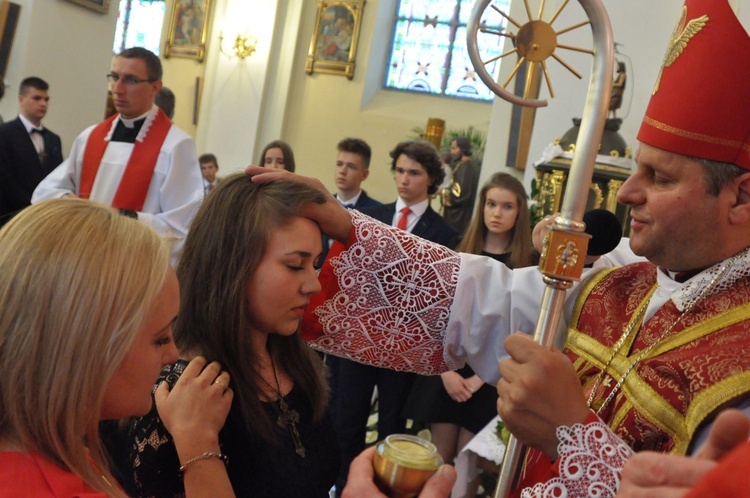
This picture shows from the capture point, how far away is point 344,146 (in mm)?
6133

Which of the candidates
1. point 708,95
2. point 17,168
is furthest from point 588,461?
point 17,168

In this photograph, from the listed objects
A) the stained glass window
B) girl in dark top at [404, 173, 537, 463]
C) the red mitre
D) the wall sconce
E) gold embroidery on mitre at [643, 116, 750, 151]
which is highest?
the stained glass window

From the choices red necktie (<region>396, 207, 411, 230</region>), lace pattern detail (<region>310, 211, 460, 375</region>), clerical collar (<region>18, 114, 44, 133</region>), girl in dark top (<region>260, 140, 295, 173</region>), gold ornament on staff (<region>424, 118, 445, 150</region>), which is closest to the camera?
lace pattern detail (<region>310, 211, 460, 375</region>)

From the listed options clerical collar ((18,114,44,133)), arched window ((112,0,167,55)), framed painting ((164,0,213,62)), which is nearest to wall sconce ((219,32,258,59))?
framed painting ((164,0,213,62))

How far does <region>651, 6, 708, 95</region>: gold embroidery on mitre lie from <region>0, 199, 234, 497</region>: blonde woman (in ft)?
3.94

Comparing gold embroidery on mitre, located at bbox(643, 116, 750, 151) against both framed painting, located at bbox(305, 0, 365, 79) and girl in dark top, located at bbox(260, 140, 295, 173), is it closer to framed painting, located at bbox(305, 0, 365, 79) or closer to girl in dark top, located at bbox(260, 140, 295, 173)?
girl in dark top, located at bbox(260, 140, 295, 173)

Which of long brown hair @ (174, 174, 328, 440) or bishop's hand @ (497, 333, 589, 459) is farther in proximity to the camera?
long brown hair @ (174, 174, 328, 440)

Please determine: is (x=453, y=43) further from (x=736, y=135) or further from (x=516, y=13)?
(x=736, y=135)

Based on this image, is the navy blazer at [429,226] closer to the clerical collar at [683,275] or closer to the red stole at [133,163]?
the red stole at [133,163]

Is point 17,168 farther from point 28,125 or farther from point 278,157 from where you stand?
point 278,157

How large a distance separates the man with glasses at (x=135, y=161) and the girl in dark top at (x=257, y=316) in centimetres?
234

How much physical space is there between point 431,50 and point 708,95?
1299 cm

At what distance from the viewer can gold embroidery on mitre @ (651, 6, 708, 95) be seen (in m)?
→ 1.80

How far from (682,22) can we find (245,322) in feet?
4.12
